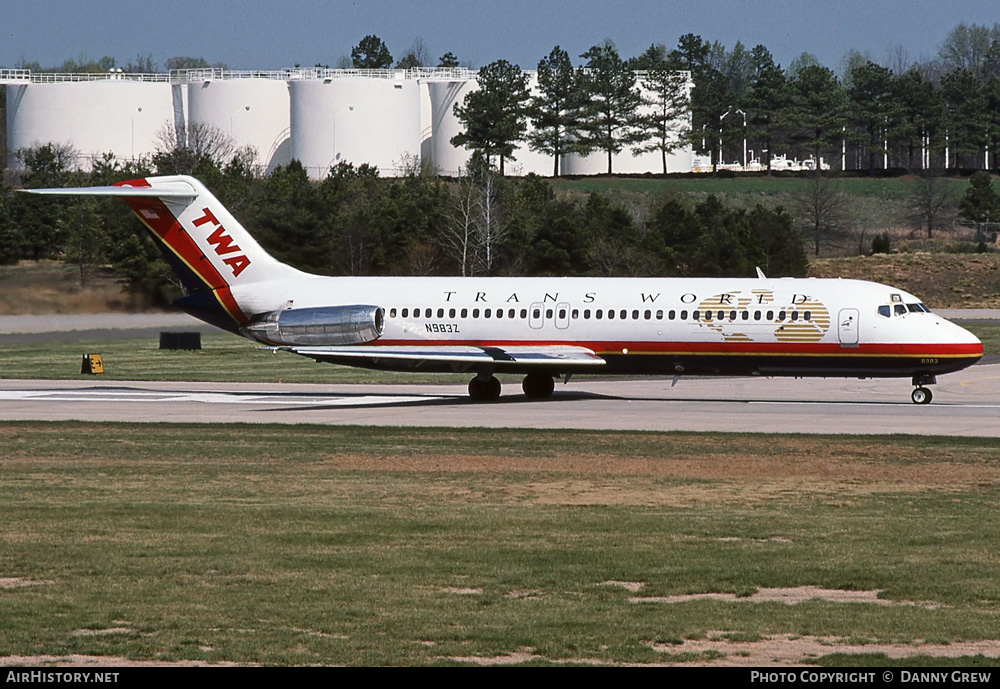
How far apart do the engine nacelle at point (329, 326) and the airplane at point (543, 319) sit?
0.04m

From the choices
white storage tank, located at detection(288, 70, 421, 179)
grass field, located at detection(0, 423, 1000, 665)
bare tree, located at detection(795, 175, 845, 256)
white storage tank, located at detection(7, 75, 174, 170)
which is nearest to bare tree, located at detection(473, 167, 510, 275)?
bare tree, located at detection(795, 175, 845, 256)

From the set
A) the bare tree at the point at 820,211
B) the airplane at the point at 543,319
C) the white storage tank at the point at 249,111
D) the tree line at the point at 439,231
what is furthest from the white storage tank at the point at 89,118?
the airplane at the point at 543,319

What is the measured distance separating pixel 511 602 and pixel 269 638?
2.54 metres

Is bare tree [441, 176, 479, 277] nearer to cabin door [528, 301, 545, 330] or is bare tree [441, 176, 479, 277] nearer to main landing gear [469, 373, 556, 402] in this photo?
main landing gear [469, 373, 556, 402]

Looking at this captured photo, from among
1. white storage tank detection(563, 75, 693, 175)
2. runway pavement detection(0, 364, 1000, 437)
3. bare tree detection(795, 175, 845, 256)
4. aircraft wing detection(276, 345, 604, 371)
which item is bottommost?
runway pavement detection(0, 364, 1000, 437)

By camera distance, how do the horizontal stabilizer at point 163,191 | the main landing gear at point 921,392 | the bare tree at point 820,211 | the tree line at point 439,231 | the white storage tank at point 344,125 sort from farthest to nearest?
the white storage tank at point 344,125 → the bare tree at point 820,211 → the tree line at point 439,231 → the horizontal stabilizer at point 163,191 → the main landing gear at point 921,392

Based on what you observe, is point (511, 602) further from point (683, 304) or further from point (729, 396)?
point (729, 396)

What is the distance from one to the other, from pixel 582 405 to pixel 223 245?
35.2 feet

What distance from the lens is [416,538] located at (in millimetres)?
16859

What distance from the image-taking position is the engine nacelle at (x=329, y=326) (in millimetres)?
37031

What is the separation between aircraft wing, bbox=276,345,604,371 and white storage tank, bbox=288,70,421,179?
93.7m

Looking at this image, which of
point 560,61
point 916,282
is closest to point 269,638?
point 916,282

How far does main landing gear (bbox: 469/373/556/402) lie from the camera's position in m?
37.8

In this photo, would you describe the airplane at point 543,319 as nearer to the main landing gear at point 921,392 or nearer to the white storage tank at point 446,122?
the main landing gear at point 921,392
